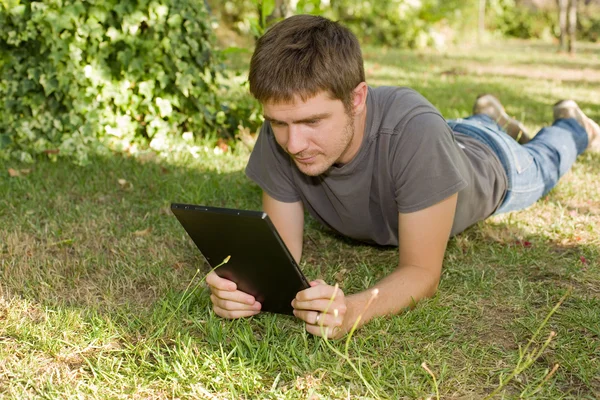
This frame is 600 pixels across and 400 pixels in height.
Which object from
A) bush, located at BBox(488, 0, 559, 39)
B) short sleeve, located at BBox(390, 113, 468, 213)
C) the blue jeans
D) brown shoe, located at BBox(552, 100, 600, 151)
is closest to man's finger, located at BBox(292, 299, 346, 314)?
short sleeve, located at BBox(390, 113, 468, 213)

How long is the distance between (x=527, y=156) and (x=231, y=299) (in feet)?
7.01

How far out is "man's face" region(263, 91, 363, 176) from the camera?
2.43 m

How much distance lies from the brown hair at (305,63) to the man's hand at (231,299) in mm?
698

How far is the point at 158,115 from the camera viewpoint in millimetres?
5039

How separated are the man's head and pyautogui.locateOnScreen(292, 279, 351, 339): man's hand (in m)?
0.53

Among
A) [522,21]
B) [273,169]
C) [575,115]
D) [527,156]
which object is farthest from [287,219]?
[522,21]

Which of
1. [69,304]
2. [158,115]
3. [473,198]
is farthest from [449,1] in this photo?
[69,304]

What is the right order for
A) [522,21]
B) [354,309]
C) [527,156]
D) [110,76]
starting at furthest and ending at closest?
[522,21]
[110,76]
[527,156]
[354,309]

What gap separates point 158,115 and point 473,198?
2710mm

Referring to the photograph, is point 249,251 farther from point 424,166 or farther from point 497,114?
point 497,114

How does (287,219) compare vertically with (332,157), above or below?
below

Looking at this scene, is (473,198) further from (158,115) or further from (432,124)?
(158,115)

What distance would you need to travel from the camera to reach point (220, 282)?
2.48 metres

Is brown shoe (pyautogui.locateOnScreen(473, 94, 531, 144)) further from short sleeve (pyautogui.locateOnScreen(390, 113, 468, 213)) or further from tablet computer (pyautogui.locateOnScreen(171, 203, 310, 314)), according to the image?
tablet computer (pyautogui.locateOnScreen(171, 203, 310, 314))
